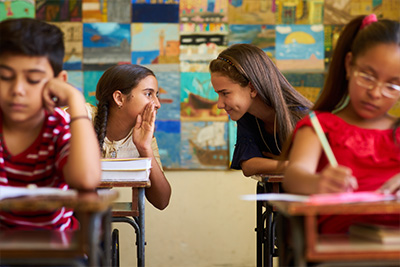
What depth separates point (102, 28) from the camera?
152 inches

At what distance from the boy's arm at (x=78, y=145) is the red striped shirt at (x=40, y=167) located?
0.24 feet

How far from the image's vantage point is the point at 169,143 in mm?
3895

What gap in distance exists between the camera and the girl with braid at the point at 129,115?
2926 millimetres

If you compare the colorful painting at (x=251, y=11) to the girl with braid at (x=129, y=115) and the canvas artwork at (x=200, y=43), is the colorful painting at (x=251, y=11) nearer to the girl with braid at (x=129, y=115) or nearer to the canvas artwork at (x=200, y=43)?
the canvas artwork at (x=200, y=43)

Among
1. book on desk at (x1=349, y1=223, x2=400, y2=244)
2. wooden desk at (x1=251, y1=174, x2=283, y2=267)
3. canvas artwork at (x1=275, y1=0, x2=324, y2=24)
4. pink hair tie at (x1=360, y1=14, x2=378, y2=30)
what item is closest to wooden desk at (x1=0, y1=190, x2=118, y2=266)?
book on desk at (x1=349, y1=223, x2=400, y2=244)

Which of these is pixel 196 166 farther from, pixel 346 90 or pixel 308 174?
pixel 308 174

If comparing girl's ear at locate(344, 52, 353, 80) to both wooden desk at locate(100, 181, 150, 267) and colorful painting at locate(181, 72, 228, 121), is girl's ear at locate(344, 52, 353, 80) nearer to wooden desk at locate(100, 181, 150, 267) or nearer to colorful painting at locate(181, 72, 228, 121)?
wooden desk at locate(100, 181, 150, 267)

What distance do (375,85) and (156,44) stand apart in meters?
2.57

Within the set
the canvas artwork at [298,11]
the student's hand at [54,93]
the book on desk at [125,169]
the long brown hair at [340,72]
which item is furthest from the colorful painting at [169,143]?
the student's hand at [54,93]

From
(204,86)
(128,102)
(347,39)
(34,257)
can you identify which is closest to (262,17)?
(204,86)

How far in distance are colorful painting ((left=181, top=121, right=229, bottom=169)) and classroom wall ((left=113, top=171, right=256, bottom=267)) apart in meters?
0.09

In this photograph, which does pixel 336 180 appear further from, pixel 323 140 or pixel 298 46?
pixel 298 46

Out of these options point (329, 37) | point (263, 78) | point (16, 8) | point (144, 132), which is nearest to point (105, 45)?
point (16, 8)

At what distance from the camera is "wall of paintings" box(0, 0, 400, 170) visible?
386 cm
